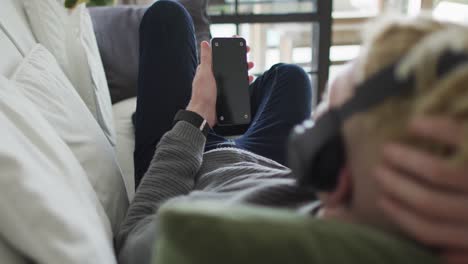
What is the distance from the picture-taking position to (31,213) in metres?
0.61

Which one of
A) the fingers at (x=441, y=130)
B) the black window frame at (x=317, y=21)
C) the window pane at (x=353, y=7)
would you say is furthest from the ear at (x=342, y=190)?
the window pane at (x=353, y=7)

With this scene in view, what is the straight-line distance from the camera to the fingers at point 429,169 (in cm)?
40

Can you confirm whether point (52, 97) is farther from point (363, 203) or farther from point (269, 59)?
point (269, 59)

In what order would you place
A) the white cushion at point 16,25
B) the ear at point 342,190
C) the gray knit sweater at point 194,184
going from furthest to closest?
1. the white cushion at point 16,25
2. the gray knit sweater at point 194,184
3. the ear at point 342,190

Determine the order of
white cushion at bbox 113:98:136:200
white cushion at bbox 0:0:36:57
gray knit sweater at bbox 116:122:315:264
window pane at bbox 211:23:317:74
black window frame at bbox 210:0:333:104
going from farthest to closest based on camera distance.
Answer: window pane at bbox 211:23:317:74 < black window frame at bbox 210:0:333:104 < white cushion at bbox 113:98:136:200 < white cushion at bbox 0:0:36:57 < gray knit sweater at bbox 116:122:315:264

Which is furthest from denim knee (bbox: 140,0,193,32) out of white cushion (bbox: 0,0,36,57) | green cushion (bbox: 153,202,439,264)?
green cushion (bbox: 153,202,439,264)

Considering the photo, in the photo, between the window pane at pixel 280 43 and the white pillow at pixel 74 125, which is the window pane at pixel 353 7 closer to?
the window pane at pixel 280 43

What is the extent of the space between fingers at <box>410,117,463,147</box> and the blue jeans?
0.72 metres

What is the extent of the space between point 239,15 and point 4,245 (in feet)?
6.55

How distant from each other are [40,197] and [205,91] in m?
0.57

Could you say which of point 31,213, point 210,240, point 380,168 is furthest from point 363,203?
point 31,213

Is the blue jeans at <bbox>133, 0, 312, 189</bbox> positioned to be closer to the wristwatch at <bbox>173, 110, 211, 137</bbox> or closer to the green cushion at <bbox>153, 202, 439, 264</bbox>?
the wristwatch at <bbox>173, 110, 211, 137</bbox>

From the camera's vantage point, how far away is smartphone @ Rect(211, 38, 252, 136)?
1216mm

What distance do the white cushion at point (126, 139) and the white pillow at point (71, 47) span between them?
0.31ft
